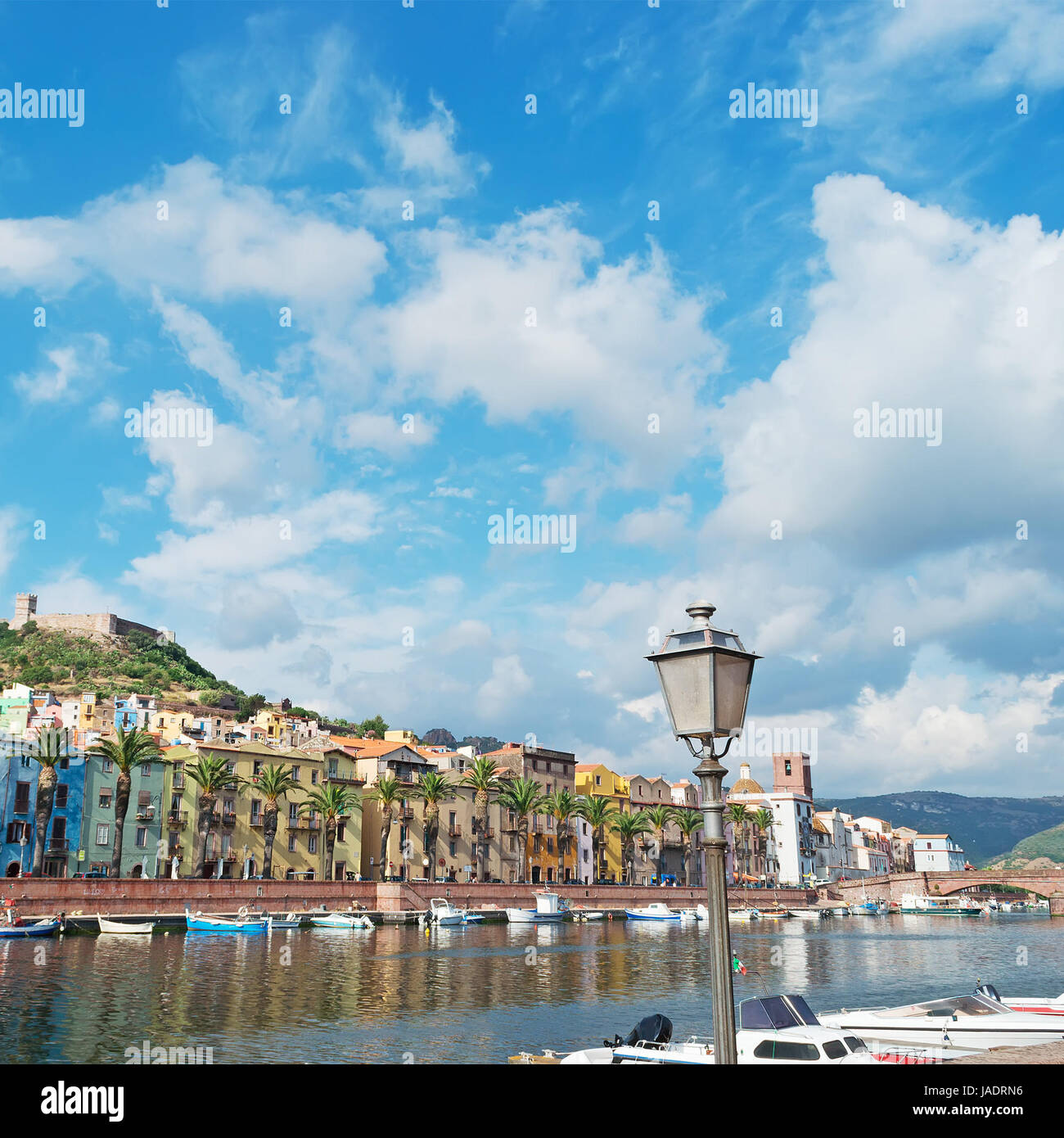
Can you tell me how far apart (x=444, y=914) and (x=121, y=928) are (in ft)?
98.2

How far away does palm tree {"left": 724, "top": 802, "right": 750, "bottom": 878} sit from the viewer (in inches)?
6063

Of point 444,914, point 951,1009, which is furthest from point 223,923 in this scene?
point 951,1009

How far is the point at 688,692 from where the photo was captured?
845 cm

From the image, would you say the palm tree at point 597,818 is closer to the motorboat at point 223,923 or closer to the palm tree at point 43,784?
the motorboat at point 223,923

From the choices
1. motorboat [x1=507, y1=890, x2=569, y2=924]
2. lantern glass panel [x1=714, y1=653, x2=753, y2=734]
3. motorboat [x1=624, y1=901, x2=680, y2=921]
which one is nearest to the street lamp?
lantern glass panel [x1=714, y1=653, x2=753, y2=734]

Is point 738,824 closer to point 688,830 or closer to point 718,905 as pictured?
point 688,830

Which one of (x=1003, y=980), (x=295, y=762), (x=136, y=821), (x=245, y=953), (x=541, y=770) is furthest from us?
(x=541, y=770)

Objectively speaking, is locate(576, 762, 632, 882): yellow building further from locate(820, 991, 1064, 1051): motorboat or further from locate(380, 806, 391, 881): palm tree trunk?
locate(820, 991, 1064, 1051): motorboat

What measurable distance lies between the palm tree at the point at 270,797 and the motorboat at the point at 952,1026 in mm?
75749

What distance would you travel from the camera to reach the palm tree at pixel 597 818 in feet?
428
